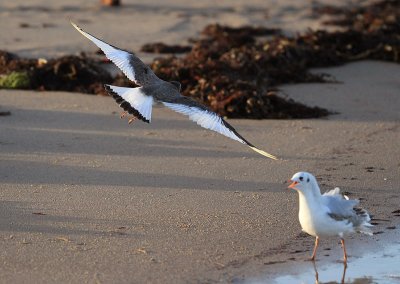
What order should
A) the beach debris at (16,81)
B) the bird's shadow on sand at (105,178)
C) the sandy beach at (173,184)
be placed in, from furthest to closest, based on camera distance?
the beach debris at (16,81)
the bird's shadow on sand at (105,178)
the sandy beach at (173,184)

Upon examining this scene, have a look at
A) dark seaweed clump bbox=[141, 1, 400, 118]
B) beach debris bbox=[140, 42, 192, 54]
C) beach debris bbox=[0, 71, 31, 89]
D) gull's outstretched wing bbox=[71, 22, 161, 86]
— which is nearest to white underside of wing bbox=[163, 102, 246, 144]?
gull's outstretched wing bbox=[71, 22, 161, 86]

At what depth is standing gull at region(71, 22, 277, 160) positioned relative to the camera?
7.29 meters

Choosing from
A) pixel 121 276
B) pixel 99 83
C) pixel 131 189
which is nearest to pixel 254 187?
pixel 131 189

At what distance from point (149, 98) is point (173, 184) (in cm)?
78

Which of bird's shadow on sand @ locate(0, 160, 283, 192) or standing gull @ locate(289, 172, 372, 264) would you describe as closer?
standing gull @ locate(289, 172, 372, 264)

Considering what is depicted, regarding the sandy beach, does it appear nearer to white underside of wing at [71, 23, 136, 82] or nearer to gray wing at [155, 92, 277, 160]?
gray wing at [155, 92, 277, 160]

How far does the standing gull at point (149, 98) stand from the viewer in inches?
287

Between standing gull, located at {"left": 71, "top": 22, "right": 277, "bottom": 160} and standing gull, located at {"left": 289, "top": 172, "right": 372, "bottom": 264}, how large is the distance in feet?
2.42

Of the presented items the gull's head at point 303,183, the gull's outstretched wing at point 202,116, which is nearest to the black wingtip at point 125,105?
the gull's outstretched wing at point 202,116

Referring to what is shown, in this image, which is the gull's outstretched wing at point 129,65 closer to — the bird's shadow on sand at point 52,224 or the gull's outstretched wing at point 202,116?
the gull's outstretched wing at point 202,116

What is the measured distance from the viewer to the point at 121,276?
564 cm

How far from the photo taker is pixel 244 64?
1148 cm

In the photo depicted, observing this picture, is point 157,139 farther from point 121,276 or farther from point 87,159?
point 121,276

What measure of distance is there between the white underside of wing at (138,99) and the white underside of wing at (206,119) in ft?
0.84
